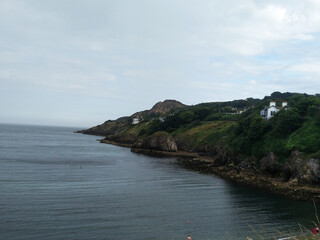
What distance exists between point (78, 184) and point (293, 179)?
42.8 meters

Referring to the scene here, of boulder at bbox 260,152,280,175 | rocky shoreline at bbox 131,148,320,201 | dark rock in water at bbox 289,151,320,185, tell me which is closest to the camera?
rocky shoreline at bbox 131,148,320,201

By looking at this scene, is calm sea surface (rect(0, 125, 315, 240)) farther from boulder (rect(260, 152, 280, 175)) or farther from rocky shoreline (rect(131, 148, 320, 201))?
boulder (rect(260, 152, 280, 175))

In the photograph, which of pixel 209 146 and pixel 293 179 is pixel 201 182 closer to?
pixel 293 179

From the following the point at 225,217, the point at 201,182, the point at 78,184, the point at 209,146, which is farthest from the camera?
the point at 209,146

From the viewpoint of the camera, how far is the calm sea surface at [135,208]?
29.2 m

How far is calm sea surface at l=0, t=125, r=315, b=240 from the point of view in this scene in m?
29.2

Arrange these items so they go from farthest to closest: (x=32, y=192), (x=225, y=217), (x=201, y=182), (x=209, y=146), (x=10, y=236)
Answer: (x=209, y=146), (x=201, y=182), (x=32, y=192), (x=225, y=217), (x=10, y=236)

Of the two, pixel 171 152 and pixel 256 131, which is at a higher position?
pixel 256 131

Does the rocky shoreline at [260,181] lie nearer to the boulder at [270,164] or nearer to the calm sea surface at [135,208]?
the boulder at [270,164]

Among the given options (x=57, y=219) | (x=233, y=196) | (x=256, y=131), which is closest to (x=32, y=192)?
(x=57, y=219)

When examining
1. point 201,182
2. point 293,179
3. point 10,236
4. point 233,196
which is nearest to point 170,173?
point 201,182

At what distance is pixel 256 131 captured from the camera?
6888 cm

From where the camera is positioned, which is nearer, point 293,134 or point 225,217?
point 225,217

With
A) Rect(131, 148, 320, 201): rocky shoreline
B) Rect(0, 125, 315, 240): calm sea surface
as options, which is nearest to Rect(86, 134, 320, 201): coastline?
Rect(131, 148, 320, 201): rocky shoreline
